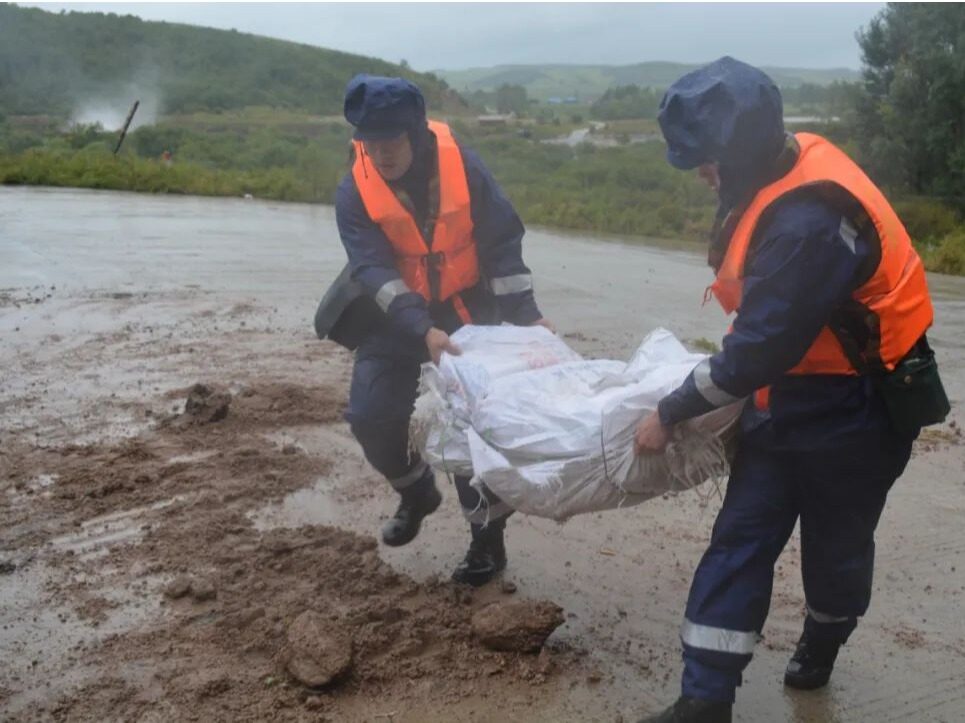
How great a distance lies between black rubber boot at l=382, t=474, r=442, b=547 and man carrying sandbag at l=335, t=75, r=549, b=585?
3cm

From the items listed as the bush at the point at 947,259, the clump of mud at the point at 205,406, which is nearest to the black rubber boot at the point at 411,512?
the clump of mud at the point at 205,406

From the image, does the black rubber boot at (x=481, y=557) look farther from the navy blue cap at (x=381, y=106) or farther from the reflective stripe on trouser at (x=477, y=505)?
the navy blue cap at (x=381, y=106)

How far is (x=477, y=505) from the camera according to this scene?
4.21 meters

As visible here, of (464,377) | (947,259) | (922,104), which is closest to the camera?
(464,377)

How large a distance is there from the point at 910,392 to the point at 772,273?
1.82 feet

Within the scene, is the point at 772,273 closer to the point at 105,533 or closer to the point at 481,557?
the point at 481,557

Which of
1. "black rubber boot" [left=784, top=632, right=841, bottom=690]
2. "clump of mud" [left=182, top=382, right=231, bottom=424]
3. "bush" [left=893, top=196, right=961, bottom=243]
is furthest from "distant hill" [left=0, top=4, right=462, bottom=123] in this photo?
"black rubber boot" [left=784, top=632, right=841, bottom=690]

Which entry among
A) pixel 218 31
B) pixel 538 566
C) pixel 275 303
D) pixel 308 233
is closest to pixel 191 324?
pixel 275 303

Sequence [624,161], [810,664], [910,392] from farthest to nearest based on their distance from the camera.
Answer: [624,161], [810,664], [910,392]

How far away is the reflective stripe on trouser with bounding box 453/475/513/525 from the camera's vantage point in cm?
422

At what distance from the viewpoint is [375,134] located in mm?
3992

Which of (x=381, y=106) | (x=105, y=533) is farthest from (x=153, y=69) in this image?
(x=381, y=106)

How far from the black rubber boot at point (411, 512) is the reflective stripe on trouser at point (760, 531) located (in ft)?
5.22

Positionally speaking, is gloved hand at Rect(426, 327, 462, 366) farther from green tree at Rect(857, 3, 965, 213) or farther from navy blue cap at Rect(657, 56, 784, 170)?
green tree at Rect(857, 3, 965, 213)
